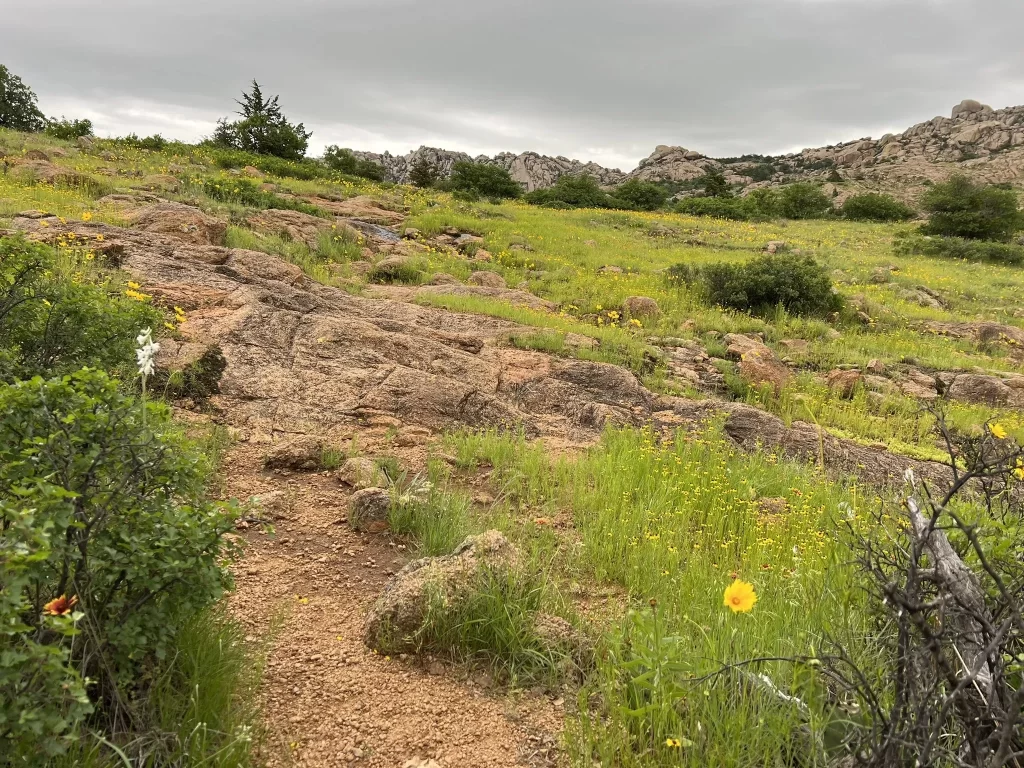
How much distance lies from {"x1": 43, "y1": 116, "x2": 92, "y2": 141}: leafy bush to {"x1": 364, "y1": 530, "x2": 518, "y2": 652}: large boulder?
23.9 m

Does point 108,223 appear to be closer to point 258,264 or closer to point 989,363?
point 258,264

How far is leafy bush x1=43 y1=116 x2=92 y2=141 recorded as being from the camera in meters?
20.1

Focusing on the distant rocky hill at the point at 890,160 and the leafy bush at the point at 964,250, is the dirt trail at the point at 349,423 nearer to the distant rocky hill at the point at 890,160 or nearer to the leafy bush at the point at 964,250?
the leafy bush at the point at 964,250

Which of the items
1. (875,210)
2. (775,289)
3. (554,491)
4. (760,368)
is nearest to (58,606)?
(554,491)

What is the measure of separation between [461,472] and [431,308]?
451cm

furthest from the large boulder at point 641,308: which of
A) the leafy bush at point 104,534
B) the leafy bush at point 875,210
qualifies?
the leafy bush at point 875,210

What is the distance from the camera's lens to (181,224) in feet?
27.4

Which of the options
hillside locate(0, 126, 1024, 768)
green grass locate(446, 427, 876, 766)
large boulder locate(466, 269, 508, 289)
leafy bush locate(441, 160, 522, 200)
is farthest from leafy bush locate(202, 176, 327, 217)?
leafy bush locate(441, 160, 522, 200)

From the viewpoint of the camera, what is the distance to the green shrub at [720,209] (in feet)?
102

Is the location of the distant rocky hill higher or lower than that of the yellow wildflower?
higher

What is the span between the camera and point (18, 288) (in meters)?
3.26

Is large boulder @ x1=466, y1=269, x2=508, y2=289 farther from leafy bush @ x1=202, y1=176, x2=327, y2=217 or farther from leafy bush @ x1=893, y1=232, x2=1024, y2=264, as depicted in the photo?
leafy bush @ x1=893, y1=232, x2=1024, y2=264

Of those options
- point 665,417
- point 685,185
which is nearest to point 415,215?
point 665,417

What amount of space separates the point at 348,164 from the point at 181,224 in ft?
76.8
